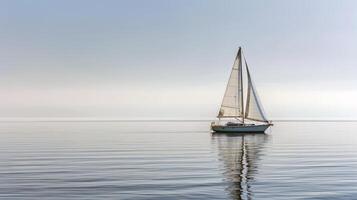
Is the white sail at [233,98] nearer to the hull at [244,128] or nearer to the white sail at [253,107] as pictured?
the white sail at [253,107]

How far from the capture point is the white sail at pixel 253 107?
124 m

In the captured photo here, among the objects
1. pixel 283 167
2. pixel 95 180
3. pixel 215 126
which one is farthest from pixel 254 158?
pixel 215 126

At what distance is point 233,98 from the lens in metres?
123

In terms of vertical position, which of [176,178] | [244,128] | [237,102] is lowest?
[176,178]

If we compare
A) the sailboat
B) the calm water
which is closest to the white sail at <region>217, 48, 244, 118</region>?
the sailboat

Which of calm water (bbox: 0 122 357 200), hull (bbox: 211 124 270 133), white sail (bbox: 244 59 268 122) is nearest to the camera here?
calm water (bbox: 0 122 357 200)

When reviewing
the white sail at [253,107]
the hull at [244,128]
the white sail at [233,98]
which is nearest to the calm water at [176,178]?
the hull at [244,128]

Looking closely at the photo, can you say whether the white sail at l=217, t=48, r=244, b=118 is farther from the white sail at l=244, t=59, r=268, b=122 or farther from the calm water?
the calm water

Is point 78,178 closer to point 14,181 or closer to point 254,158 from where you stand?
point 14,181

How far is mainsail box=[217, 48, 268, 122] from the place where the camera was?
12331 cm

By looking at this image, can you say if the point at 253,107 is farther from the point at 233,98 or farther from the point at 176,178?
the point at 176,178

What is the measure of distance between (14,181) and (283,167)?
916 inches

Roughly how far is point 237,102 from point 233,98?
1361mm

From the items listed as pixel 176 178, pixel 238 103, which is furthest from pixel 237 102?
pixel 176 178
